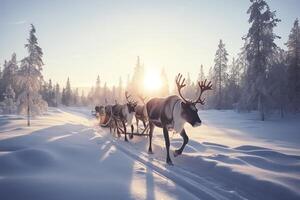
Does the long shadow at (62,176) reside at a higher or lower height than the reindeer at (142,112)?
lower

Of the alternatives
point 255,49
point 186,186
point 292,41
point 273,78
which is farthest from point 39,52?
point 292,41

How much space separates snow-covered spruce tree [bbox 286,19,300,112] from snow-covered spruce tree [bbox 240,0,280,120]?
23.1 ft

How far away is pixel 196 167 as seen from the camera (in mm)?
8141

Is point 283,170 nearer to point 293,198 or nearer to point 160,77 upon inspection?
point 293,198

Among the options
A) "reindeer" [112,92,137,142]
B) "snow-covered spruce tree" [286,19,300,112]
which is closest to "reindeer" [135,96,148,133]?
"reindeer" [112,92,137,142]

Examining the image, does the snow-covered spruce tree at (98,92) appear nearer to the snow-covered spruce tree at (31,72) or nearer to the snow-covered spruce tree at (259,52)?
the snow-covered spruce tree at (31,72)

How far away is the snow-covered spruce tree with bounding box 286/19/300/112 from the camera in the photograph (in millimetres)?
37406

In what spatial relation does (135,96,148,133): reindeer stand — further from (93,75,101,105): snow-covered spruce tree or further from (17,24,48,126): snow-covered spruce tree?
Answer: (93,75,101,105): snow-covered spruce tree

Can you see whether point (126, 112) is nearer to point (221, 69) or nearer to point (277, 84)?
point (277, 84)

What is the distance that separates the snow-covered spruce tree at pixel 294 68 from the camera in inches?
1473

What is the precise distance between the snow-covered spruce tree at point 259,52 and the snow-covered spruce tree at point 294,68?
7033 mm

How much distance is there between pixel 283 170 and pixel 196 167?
251 cm

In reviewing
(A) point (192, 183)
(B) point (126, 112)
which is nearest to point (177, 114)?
(A) point (192, 183)

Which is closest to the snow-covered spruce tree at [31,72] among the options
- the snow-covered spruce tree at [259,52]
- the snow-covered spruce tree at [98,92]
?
the snow-covered spruce tree at [259,52]
